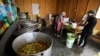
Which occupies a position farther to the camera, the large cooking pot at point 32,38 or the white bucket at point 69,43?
the white bucket at point 69,43

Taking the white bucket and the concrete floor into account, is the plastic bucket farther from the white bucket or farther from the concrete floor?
the concrete floor

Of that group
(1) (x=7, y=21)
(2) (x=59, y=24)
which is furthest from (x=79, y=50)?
(1) (x=7, y=21)

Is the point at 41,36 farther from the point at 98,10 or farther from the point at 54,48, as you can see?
the point at 98,10

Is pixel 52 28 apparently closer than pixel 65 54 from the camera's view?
No

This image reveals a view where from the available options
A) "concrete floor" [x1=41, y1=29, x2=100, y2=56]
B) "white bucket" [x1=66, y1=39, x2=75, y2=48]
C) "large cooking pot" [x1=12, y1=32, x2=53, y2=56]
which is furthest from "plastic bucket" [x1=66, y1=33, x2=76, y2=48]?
"large cooking pot" [x1=12, y1=32, x2=53, y2=56]

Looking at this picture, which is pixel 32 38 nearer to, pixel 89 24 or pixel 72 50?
pixel 72 50

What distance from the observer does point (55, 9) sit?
12.5ft

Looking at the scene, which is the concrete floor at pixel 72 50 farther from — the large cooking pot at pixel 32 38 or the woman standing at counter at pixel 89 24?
the large cooking pot at pixel 32 38

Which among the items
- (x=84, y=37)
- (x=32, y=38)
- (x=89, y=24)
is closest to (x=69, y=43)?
(x=84, y=37)

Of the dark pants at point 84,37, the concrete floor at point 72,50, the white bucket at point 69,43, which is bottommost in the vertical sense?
the concrete floor at point 72,50

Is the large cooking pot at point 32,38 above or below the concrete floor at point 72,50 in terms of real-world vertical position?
above

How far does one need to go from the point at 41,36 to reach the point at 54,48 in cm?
69

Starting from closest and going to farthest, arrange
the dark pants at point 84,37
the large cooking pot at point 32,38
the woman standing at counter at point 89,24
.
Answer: the large cooking pot at point 32,38 → the woman standing at counter at point 89,24 → the dark pants at point 84,37

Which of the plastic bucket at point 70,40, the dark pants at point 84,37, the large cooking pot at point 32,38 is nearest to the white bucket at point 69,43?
the plastic bucket at point 70,40
